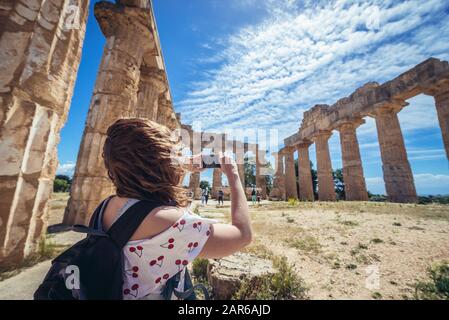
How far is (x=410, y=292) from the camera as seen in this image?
9.00 feet

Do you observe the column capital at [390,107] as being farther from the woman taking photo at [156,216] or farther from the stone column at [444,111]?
the woman taking photo at [156,216]

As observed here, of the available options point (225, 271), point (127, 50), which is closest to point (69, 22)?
point (127, 50)

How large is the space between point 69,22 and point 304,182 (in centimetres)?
2079

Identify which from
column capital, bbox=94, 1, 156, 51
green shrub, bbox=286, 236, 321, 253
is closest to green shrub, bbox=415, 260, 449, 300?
green shrub, bbox=286, 236, 321, 253

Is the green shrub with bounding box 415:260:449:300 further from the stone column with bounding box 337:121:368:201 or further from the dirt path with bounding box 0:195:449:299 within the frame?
the stone column with bounding box 337:121:368:201

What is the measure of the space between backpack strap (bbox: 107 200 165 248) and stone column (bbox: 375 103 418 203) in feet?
53.9

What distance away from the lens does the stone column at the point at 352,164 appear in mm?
15250

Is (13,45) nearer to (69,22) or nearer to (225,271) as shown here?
(69,22)

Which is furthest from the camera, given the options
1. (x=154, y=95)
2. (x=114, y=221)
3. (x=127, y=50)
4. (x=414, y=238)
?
(x=154, y=95)

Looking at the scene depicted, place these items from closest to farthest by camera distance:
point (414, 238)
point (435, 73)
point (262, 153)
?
point (414, 238), point (435, 73), point (262, 153)

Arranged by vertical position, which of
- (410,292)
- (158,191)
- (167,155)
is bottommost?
(410,292)

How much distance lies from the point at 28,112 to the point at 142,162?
2451mm

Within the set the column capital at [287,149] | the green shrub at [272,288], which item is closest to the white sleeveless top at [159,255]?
the green shrub at [272,288]

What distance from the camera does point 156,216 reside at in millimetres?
1019
